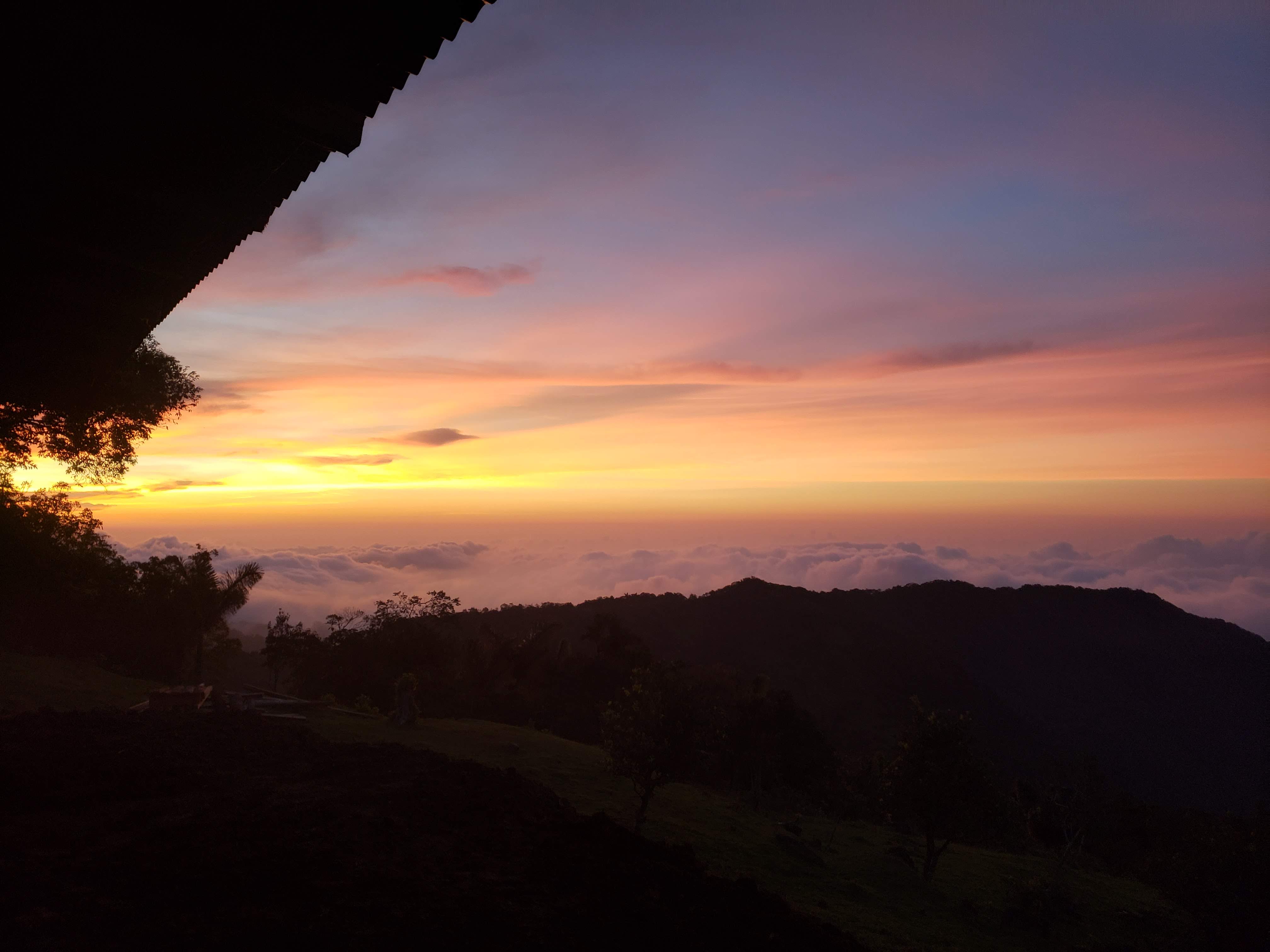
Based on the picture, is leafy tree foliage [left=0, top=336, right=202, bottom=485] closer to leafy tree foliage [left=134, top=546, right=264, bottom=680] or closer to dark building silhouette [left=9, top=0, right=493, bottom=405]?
dark building silhouette [left=9, top=0, right=493, bottom=405]

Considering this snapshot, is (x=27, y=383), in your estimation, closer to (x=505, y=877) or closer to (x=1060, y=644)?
(x=505, y=877)

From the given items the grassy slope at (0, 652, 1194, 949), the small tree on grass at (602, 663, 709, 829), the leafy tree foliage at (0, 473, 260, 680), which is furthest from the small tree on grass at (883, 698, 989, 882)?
the leafy tree foliage at (0, 473, 260, 680)

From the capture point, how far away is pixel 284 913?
12188 mm

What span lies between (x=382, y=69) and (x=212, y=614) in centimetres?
6531

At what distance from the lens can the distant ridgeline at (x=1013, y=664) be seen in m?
117

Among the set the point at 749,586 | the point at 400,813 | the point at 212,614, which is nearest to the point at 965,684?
the point at 749,586

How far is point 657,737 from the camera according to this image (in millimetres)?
24312

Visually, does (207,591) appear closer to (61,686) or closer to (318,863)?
(61,686)

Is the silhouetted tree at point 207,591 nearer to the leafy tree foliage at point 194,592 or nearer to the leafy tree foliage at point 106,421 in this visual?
the leafy tree foliage at point 194,592

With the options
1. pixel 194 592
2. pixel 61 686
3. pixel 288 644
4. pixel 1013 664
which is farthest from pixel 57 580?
pixel 1013 664

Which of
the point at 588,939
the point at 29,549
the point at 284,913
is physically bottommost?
the point at 588,939

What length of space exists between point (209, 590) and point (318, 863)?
51243mm

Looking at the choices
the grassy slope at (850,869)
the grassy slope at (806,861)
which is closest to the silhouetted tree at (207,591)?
the grassy slope at (806,861)

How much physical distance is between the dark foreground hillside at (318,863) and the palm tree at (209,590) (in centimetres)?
3517
